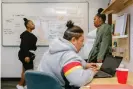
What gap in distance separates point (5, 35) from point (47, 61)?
3.54 m

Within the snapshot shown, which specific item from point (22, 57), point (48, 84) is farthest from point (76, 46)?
point (22, 57)

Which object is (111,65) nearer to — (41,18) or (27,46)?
(27,46)

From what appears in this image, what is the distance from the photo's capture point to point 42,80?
1.50m

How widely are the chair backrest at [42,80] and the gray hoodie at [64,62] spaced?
13 cm

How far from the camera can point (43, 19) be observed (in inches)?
198

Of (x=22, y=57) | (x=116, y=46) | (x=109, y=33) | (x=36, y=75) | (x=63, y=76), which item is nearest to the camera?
(x=36, y=75)

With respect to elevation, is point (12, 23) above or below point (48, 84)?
above

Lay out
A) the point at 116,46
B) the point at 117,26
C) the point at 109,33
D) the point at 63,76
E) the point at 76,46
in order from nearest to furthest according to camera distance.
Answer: the point at 63,76, the point at 76,46, the point at 117,26, the point at 116,46, the point at 109,33

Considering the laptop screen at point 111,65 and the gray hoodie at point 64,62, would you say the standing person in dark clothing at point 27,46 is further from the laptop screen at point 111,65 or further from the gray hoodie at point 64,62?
the gray hoodie at point 64,62

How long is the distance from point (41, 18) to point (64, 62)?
351cm

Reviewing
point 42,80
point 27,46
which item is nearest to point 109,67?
point 42,80

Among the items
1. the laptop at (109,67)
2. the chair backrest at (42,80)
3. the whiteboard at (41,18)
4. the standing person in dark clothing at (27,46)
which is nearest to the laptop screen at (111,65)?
the laptop at (109,67)

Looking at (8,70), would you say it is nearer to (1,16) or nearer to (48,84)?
(1,16)

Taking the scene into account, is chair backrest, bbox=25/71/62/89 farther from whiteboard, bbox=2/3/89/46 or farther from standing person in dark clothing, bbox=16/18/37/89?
whiteboard, bbox=2/3/89/46
